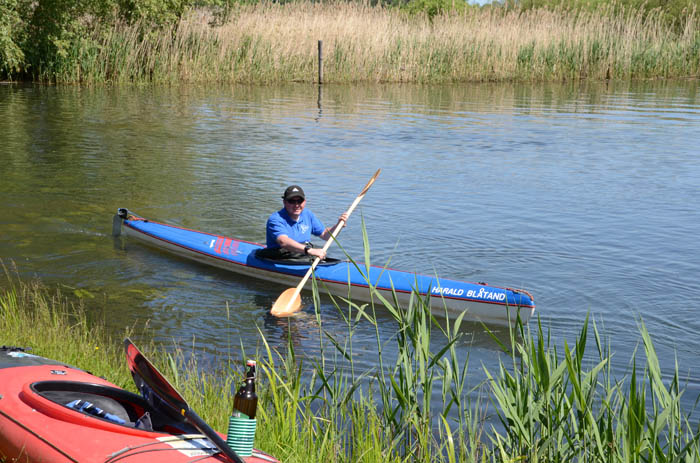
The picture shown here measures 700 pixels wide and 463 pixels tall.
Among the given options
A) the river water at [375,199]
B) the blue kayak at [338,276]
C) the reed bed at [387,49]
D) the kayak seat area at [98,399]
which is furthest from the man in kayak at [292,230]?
the reed bed at [387,49]

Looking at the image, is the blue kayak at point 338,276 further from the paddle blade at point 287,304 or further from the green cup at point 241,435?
the green cup at point 241,435

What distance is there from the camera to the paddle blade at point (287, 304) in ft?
23.2

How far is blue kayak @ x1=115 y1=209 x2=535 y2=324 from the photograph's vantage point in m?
6.79

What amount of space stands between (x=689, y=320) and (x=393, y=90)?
18523 mm

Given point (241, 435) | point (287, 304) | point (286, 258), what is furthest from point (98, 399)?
point (286, 258)

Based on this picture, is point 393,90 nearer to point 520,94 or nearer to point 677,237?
point 520,94

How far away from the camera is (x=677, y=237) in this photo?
941 cm

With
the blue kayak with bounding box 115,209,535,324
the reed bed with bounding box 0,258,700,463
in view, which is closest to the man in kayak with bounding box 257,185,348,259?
the blue kayak with bounding box 115,209,535,324

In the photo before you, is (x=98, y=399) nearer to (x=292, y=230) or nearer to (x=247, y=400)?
(x=247, y=400)

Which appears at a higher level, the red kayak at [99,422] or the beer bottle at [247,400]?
the beer bottle at [247,400]

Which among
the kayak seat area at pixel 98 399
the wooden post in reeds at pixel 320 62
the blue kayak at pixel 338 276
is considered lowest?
the blue kayak at pixel 338 276

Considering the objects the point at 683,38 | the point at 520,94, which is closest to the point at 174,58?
the point at 520,94

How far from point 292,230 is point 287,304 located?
1.01 metres

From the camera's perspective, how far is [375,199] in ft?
37.5
